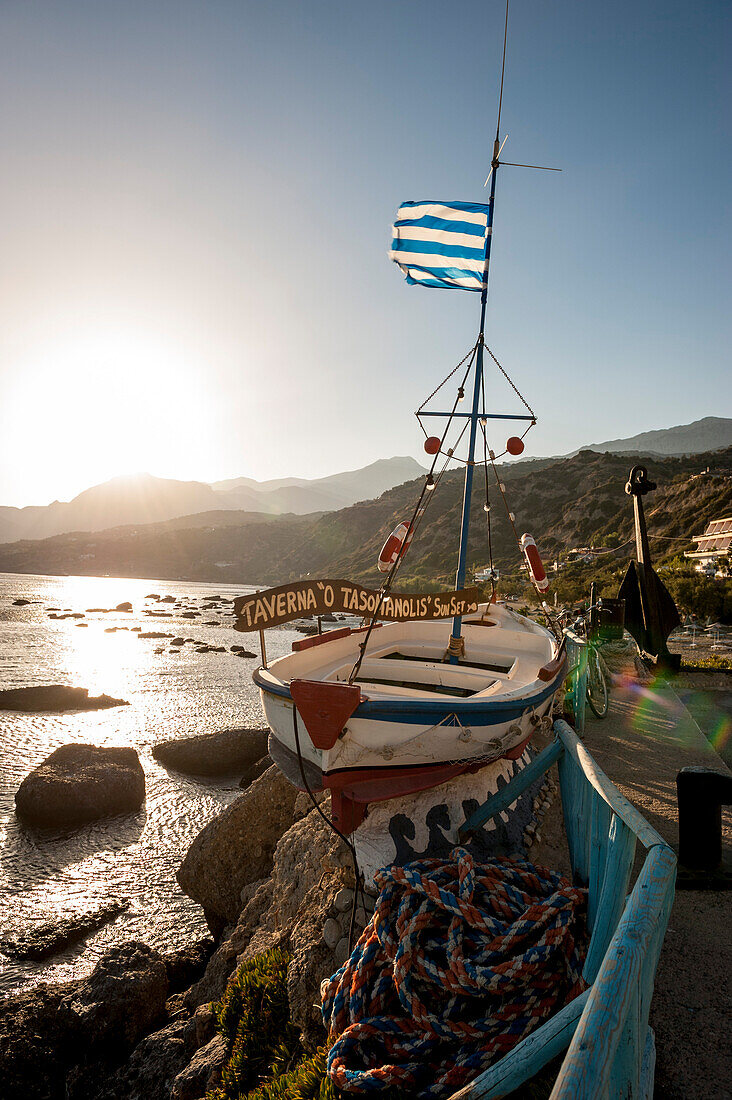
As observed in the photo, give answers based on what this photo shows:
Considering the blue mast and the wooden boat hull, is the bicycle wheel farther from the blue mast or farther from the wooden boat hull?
the wooden boat hull

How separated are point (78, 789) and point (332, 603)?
1058cm

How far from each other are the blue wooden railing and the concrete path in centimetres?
32

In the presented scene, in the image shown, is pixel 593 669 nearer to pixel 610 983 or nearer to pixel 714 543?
pixel 610 983

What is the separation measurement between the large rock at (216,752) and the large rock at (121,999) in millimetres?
8217

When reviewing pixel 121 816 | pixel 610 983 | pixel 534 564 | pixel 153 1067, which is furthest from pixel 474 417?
pixel 121 816

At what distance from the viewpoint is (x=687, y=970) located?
11.1 feet

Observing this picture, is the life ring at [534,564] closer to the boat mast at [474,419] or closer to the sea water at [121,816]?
the boat mast at [474,419]

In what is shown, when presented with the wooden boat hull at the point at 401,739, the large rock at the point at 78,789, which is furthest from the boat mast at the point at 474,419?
the large rock at the point at 78,789

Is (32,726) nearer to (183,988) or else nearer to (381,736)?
(183,988)

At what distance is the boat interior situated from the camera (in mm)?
5891

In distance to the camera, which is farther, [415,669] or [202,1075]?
[415,669]

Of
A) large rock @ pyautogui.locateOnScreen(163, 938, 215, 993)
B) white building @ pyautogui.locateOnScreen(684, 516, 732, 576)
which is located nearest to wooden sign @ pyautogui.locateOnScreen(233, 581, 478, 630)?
large rock @ pyautogui.locateOnScreen(163, 938, 215, 993)

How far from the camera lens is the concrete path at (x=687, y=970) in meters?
2.66

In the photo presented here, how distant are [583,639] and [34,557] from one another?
553 feet
